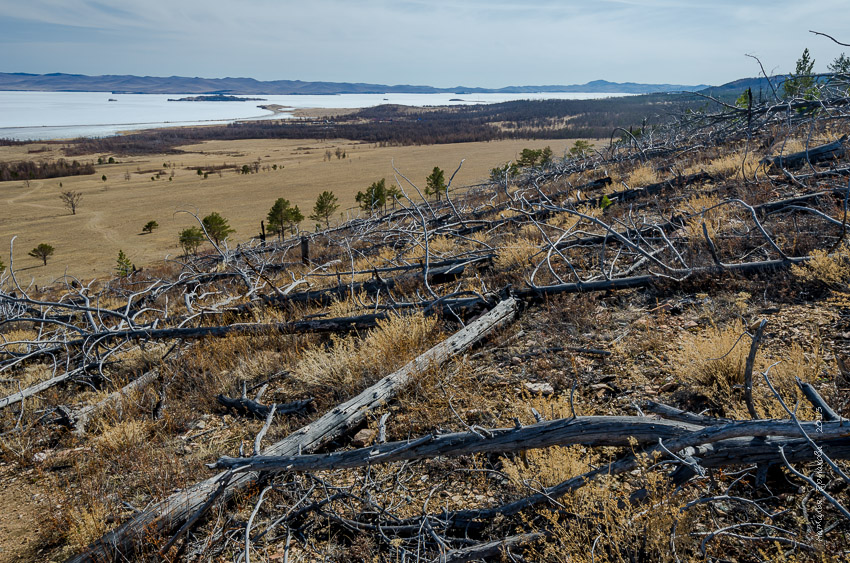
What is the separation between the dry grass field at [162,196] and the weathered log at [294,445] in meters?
12.2

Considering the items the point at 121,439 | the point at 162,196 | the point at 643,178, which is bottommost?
the point at 121,439

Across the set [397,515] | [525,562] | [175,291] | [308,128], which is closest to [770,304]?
[525,562]

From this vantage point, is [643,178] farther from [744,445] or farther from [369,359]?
[744,445]

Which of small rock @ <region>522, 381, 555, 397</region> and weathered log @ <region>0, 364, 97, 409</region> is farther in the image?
weathered log @ <region>0, 364, 97, 409</region>

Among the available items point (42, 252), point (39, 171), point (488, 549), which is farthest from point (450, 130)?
point (488, 549)

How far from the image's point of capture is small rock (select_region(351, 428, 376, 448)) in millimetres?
3385

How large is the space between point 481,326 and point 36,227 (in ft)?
139

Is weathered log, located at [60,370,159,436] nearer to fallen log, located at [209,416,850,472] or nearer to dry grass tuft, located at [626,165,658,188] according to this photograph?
fallen log, located at [209,416,850,472]

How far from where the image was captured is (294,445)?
3.13 meters

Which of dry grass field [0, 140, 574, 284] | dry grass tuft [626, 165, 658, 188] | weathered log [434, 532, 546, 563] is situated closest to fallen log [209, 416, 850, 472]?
weathered log [434, 532, 546, 563]

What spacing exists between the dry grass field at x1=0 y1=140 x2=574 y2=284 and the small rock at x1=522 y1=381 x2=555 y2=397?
42.7 ft

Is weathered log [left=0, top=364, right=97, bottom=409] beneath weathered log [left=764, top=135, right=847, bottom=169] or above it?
beneath

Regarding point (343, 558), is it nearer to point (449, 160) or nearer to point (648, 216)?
point (648, 216)

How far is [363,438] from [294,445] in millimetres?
509
